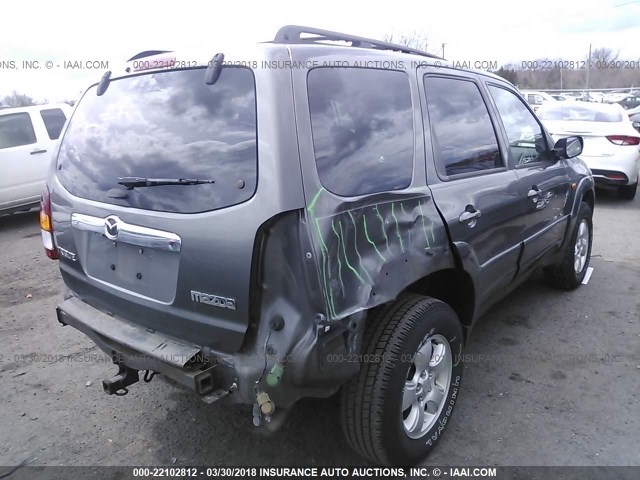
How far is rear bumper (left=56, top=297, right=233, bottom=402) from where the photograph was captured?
203cm

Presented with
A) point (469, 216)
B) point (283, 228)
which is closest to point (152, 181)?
point (283, 228)

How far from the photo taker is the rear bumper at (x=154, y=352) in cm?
203

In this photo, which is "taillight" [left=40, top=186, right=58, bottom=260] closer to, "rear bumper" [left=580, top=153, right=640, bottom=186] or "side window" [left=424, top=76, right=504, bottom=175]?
"side window" [left=424, top=76, right=504, bottom=175]

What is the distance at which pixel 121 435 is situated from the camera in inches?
109

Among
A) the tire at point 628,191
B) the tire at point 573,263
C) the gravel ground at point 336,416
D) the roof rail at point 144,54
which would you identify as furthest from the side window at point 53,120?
the tire at point 628,191

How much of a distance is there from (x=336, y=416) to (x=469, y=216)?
53.3 inches

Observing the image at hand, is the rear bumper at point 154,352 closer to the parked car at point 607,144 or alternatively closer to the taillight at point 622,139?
the parked car at point 607,144

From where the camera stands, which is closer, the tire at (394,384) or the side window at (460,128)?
the tire at (394,384)

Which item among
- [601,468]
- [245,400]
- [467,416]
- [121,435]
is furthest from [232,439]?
[601,468]

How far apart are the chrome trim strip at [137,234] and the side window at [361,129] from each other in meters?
0.66

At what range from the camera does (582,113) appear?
28.6ft

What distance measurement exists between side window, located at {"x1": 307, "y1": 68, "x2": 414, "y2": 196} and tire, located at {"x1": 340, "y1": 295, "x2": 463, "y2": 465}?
0.59 meters

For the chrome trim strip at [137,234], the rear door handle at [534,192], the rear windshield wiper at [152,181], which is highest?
the rear windshield wiper at [152,181]

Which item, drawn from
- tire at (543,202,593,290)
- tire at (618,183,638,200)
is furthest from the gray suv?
tire at (618,183,638,200)
